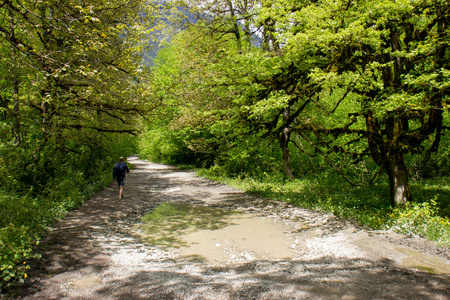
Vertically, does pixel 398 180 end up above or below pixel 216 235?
above

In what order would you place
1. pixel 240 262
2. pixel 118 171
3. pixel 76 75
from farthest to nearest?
pixel 118 171, pixel 76 75, pixel 240 262

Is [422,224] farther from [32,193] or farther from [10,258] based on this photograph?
[32,193]

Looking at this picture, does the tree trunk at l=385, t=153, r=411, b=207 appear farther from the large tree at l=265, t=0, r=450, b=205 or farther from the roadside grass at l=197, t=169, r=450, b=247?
the roadside grass at l=197, t=169, r=450, b=247

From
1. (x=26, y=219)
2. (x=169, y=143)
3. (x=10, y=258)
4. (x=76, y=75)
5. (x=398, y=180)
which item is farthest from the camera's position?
(x=169, y=143)

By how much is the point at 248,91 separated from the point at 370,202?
625cm

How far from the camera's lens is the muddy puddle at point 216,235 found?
6953 mm

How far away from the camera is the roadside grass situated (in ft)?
24.4

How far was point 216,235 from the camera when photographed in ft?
27.8

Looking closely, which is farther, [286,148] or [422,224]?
[286,148]

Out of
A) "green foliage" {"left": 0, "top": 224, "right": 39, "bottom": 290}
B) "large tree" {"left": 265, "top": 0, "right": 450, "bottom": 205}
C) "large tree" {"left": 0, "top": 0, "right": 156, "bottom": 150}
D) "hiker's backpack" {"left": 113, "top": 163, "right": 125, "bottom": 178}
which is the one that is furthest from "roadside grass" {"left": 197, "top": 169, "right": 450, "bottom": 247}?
"green foliage" {"left": 0, "top": 224, "right": 39, "bottom": 290}

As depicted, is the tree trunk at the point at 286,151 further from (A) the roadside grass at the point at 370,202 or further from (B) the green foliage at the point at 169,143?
(B) the green foliage at the point at 169,143

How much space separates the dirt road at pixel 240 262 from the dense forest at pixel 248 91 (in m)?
0.69

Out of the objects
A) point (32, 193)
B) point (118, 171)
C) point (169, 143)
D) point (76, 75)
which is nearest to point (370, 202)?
point (118, 171)

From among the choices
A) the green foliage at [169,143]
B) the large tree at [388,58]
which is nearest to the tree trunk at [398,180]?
the large tree at [388,58]
